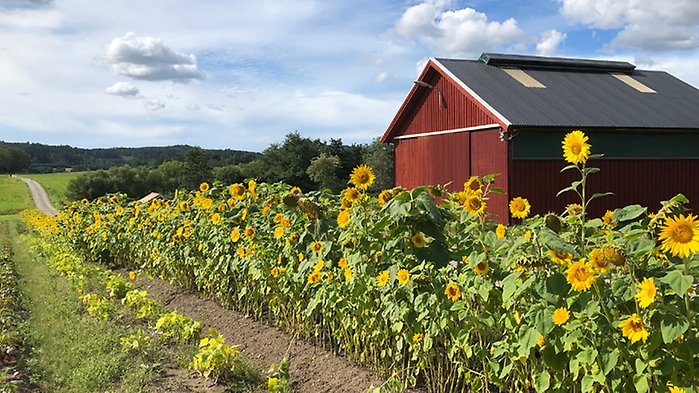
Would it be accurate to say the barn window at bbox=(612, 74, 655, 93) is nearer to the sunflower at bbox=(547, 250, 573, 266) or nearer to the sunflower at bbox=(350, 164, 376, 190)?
the sunflower at bbox=(350, 164, 376, 190)

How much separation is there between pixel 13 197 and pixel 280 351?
56.3 meters

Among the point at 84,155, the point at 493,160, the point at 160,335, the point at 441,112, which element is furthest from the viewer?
the point at 84,155

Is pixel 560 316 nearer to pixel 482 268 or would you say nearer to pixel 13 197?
pixel 482 268

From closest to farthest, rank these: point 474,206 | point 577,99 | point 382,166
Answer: point 474,206, point 577,99, point 382,166

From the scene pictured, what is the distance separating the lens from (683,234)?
194 centimetres

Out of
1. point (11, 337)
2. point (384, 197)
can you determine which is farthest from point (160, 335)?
point (384, 197)

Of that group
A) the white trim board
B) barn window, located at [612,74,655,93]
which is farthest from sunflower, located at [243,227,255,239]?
barn window, located at [612,74,655,93]

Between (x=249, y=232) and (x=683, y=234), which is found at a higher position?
(x=683, y=234)

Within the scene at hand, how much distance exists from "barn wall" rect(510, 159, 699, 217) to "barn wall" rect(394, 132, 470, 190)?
6.10 feet

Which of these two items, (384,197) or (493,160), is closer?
(384,197)

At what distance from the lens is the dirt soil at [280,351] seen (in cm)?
387

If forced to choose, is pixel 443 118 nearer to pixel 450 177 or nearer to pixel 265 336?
pixel 450 177

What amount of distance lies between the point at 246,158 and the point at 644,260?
255 feet

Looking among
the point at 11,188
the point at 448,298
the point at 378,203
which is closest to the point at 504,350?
the point at 448,298
